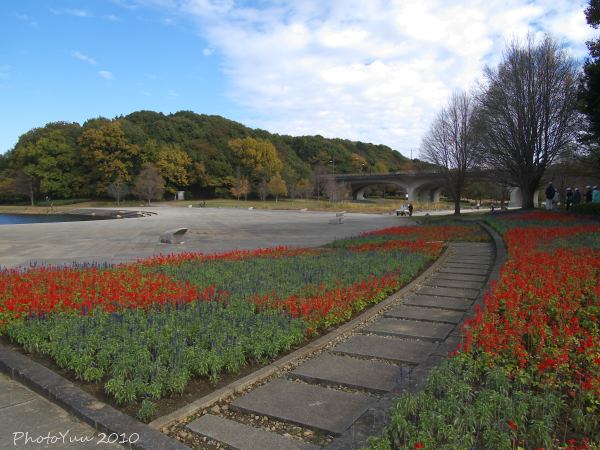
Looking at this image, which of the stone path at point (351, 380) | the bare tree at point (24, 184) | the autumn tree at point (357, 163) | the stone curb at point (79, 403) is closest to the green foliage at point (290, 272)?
the stone path at point (351, 380)

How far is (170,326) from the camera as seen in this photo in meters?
4.74

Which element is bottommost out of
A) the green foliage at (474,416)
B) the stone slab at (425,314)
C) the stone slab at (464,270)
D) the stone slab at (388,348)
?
the stone slab at (388,348)

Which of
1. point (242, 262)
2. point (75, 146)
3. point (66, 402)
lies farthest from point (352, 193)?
point (66, 402)

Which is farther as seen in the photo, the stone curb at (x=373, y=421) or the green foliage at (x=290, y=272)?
the green foliage at (x=290, y=272)

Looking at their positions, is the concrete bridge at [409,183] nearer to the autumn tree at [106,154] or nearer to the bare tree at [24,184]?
the autumn tree at [106,154]

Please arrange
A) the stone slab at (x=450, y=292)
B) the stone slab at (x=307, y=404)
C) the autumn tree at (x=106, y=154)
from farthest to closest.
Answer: the autumn tree at (x=106, y=154), the stone slab at (x=450, y=292), the stone slab at (x=307, y=404)

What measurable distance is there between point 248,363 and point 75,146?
91846mm

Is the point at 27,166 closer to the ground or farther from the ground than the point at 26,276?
farther from the ground

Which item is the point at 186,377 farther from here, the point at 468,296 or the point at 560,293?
the point at 468,296

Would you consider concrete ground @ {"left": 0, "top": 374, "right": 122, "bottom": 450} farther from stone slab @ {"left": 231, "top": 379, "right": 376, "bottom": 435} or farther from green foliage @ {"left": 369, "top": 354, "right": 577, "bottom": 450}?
green foliage @ {"left": 369, "top": 354, "right": 577, "bottom": 450}

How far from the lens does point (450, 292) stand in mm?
7324

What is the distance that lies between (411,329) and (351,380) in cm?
177

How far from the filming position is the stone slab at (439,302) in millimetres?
6402

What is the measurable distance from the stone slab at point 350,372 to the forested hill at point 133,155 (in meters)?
82.0
